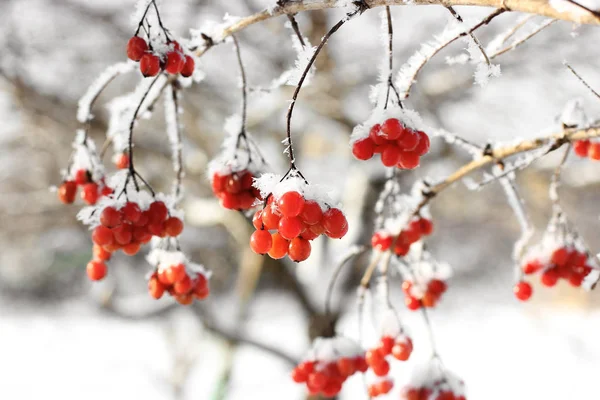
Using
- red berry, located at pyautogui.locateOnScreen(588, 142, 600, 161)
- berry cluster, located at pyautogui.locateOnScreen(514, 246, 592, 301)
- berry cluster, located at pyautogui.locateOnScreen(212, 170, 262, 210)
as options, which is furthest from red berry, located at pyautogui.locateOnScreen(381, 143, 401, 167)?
berry cluster, located at pyautogui.locateOnScreen(514, 246, 592, 301)

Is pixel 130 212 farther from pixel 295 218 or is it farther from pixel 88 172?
pixel 295 218

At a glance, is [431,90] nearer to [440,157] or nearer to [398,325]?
[440,157]

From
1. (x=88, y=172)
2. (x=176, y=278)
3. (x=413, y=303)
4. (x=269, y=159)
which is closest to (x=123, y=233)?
(x=176, y=278)

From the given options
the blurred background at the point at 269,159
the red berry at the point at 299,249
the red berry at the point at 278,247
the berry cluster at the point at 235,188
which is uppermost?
the blurred background at the point at 269,159

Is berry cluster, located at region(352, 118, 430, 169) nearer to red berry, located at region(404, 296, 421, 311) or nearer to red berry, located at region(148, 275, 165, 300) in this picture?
red berry, located at region(148, 275, 165, 300)

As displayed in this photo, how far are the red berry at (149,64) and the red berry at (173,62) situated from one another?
30 millimetres

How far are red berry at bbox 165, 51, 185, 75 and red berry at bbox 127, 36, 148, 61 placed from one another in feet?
0.17

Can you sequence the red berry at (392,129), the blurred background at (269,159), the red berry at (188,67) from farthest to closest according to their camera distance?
the blurred background at (269,159)
the red berry at (188,67)
the red berry at (392,129)

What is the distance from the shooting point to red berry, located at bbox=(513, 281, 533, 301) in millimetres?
1756

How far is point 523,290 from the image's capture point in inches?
69.6

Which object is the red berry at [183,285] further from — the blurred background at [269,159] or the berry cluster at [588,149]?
the berry cluster at [588,149]

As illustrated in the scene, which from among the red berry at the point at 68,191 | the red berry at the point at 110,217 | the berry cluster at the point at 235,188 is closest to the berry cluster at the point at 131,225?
the red berry at the point at 110,217

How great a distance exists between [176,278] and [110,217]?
31 centimetres

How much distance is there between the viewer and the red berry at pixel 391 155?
1.03 m
